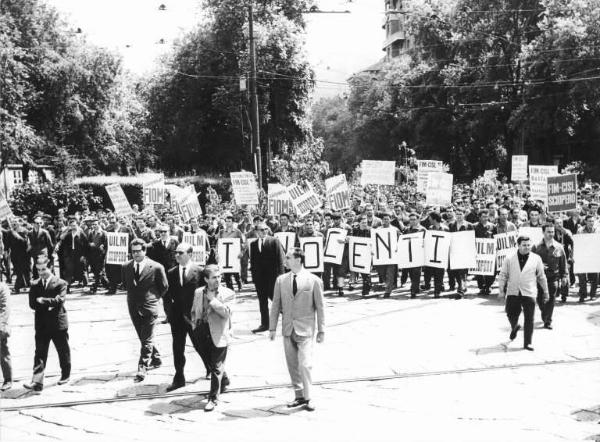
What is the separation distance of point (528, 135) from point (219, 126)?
19423mm

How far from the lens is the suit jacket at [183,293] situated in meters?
8.54

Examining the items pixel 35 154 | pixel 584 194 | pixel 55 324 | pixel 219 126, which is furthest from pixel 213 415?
pixel 219 126

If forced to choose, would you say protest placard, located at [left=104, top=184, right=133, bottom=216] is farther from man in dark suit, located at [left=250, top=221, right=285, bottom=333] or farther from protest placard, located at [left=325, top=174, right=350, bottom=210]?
man in dark suit, located at [left=250, top=221, right=285, bottom=333]

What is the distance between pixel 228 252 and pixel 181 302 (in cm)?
634

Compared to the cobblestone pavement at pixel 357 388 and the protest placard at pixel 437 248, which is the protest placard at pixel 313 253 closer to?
the cobblestone pavement at pixel 357 388

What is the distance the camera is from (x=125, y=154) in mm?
56938

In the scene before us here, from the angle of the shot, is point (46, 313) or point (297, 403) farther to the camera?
point (46, 313)

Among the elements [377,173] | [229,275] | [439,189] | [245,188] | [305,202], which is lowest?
[229,275]

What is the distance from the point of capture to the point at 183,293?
8602 millimetres

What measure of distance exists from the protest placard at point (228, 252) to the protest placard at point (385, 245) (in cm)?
295

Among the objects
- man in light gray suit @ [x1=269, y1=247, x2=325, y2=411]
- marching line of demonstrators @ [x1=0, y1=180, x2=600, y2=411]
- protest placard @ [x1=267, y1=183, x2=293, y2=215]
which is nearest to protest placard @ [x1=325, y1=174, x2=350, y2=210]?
marching line of demonstrators @ [x1=0, y1=180, x2=600, y2=411]

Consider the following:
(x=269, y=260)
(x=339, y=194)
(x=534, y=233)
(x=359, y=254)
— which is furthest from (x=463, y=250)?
(x=339, y=194)

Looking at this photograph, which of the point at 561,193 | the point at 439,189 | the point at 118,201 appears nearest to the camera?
the point at 561,193

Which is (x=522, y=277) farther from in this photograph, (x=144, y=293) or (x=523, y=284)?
(x=144, y=293)
